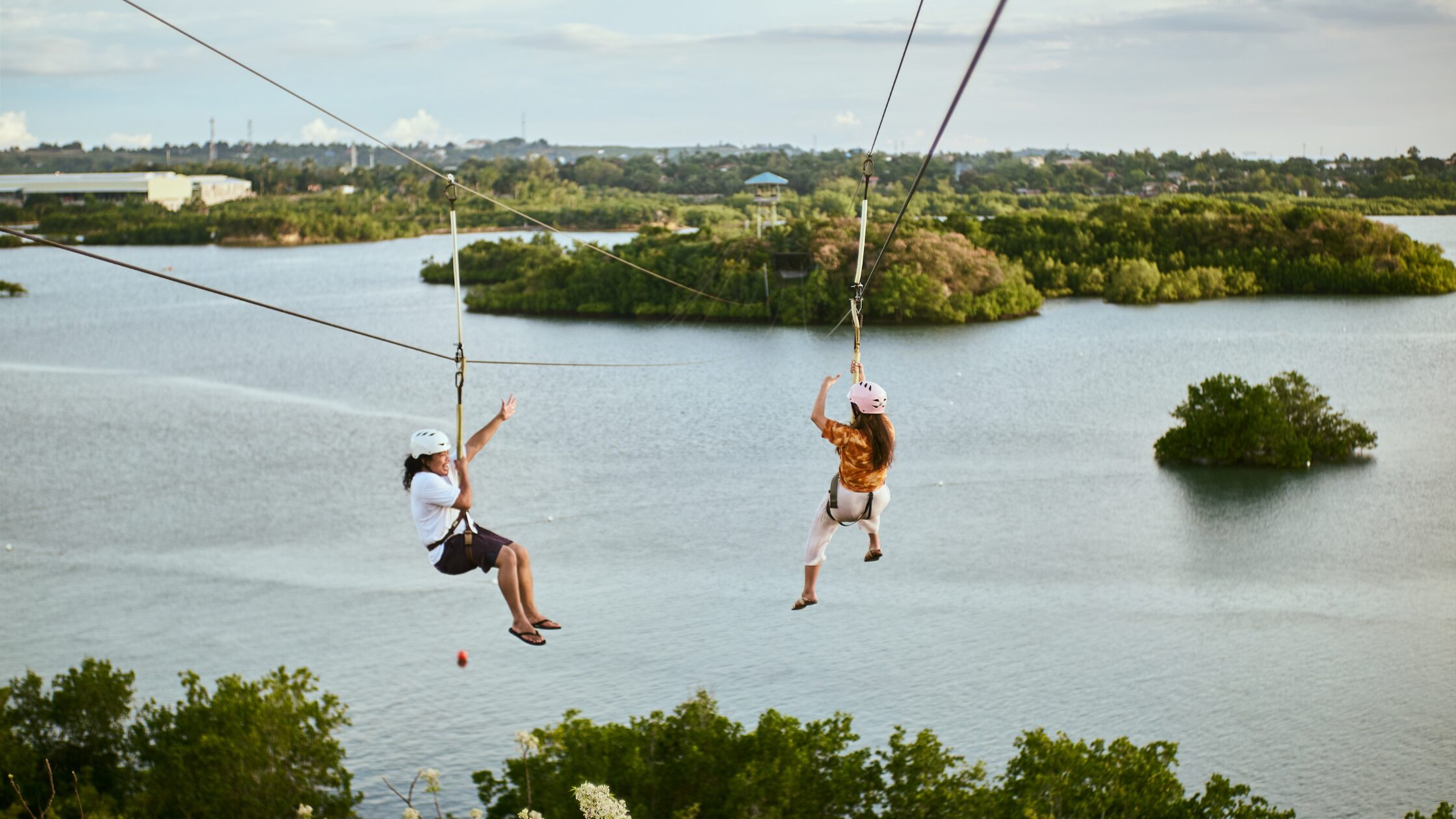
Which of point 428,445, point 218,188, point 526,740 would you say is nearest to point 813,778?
point 526,740

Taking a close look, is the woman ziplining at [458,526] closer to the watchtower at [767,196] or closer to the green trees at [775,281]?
the green trees at [775,281]

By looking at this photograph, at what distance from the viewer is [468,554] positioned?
30.8ft

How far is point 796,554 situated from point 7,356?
182 ft

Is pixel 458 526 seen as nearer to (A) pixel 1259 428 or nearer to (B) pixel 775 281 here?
(A) pixel 1259 428

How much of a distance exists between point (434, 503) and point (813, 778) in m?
12.8

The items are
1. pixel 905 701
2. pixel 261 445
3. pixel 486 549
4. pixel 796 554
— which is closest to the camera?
pixel 486 549

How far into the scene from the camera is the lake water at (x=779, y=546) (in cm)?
3169

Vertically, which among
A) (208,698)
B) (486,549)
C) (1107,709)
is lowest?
(1107,709)

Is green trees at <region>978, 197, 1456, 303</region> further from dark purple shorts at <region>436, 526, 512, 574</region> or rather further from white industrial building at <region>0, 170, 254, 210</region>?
white industrial building at <region>0, 170, 254, 210</region>

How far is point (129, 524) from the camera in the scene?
155 feet

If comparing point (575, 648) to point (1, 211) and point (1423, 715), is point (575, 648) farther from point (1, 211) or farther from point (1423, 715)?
point (1, 211)

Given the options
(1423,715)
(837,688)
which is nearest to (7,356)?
(837,688)

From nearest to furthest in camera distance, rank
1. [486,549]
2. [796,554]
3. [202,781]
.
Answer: [486,549] < [202,781] < [796,554]

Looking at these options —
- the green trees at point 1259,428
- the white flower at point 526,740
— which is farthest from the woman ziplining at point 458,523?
the green trees at point 1259,428
